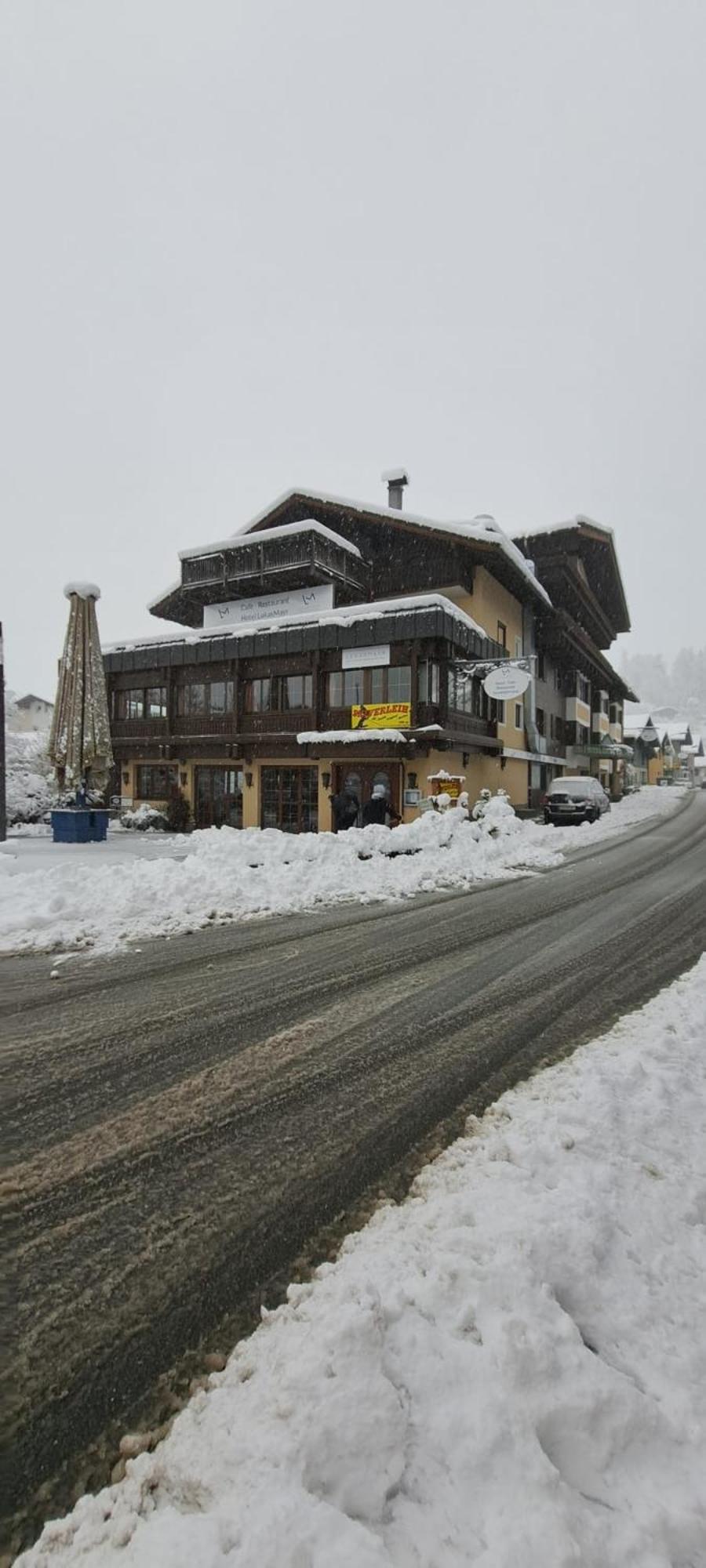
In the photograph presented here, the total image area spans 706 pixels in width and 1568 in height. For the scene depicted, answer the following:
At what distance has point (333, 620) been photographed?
20906 millimetres

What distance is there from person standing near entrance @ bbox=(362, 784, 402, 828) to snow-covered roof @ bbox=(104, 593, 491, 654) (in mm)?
5458

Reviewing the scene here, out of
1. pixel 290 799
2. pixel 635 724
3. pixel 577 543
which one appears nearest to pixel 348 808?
pixel 290 799

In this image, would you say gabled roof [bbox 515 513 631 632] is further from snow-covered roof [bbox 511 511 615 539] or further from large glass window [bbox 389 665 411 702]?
large glass window [bbox 389 665 411 702]

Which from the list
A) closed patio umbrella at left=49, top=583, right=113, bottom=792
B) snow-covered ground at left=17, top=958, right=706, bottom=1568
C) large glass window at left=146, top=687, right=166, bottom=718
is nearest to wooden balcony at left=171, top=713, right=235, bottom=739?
large glass window at left=146, top=687, right=166, bottom=718

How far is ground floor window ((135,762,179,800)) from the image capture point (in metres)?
25.9

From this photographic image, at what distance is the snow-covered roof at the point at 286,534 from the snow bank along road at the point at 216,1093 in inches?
807

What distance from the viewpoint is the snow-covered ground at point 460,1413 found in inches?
54.3

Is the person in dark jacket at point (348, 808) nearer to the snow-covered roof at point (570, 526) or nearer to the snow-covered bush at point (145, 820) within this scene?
the snow-covered bush at point (145, 820)

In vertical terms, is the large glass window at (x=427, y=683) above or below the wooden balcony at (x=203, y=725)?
above

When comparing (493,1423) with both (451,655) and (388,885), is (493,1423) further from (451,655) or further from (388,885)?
(451,655)

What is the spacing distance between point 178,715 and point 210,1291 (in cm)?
2417

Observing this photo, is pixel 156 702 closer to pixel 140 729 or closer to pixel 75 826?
pixel 140 729

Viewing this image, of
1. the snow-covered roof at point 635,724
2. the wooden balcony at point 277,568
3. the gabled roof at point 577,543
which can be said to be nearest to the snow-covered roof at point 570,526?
the gabled roof at point 577,543

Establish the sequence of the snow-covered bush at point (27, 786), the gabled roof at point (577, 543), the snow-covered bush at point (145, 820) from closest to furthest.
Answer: the snow-covered bush at point (27, 786) < the snow-covered bush at point (145, 820) < the gabled roof at point (577, 543)
